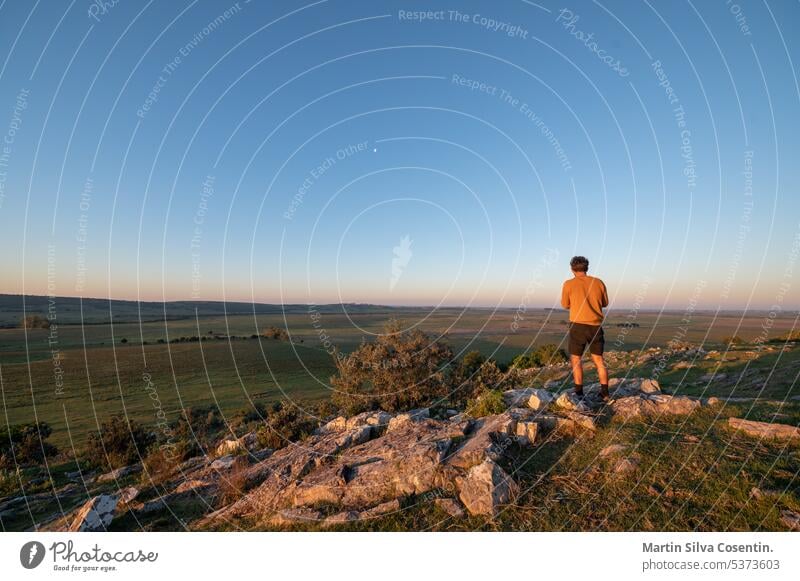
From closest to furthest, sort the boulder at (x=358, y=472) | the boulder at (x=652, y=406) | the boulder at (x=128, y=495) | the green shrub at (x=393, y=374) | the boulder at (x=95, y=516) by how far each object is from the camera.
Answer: the boulder at (x=358, y=472) → the boulder at (x=95, y=516) → the boulder at (x=652, y=406) → the boulder at (x=128, y=495) → the green shrub at (x=393, y=374)

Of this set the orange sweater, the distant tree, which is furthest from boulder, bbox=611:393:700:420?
the distant tree

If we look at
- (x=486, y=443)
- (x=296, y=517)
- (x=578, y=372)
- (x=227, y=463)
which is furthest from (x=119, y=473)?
(x=578, y=372)

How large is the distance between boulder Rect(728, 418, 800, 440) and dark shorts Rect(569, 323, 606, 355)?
8.71 ft

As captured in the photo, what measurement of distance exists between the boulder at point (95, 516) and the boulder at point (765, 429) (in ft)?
42.1

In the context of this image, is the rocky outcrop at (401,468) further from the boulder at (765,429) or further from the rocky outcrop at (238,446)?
the rocky outcrop at (238,446)

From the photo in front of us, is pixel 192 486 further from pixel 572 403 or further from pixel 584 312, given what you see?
pixel 584 312

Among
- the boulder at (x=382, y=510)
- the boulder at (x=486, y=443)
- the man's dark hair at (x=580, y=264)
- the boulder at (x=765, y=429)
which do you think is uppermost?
the man's dark hair at (x=580, y=264)

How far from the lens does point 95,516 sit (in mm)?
7320

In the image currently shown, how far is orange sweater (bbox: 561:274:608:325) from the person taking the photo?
8.31 meters

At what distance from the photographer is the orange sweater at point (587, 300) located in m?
8.31

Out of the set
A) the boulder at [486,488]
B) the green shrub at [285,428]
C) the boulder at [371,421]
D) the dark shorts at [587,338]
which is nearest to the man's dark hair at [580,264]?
the dark shorts at [587,338]

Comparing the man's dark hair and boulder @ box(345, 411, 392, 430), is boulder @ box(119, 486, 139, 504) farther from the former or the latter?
the man's dark hair

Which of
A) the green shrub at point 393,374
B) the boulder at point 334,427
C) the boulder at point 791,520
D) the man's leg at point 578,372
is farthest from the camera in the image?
the green shrub at point 393,374
